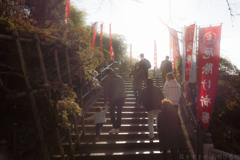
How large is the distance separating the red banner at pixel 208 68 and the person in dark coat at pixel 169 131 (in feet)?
7.32

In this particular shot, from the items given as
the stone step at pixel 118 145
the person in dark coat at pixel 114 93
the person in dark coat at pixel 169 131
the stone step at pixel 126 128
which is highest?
the person in dark coat at pixel 114 93

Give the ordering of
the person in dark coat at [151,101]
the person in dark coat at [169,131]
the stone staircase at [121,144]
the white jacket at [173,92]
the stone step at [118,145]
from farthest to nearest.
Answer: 1. the white jacket at [173,92]
2. the person in dark coat at [151,101]
3. the stone step at [118,145]
4. the stone staircase at [121,144]
5. the person in dark coat at [169,131]

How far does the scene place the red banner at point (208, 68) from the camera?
19.4 ft

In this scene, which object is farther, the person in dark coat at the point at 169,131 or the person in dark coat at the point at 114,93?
the person in dark coat at the point at 114,93

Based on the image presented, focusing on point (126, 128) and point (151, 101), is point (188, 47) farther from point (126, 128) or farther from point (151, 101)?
point (126, 128)

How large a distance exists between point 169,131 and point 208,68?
107 inches

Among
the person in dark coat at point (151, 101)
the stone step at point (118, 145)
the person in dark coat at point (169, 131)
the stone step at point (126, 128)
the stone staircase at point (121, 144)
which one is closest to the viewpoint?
the person in dark coat at point (169, 131)

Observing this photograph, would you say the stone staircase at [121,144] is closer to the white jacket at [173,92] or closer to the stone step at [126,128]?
the stone step at [126,128]

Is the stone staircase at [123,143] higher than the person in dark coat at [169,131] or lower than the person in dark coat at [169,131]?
lower

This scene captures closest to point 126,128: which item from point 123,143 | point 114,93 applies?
point 123,143

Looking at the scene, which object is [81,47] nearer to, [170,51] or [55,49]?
A: [55,49]

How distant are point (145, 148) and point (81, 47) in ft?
10.3

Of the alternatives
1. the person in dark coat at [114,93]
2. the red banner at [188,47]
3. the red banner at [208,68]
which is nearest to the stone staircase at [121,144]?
the person in dark coat at [114,93]

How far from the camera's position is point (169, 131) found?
4203mm
